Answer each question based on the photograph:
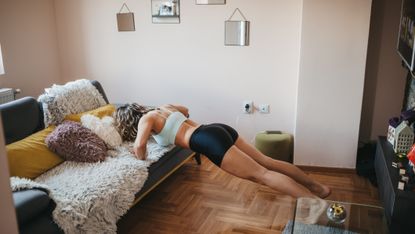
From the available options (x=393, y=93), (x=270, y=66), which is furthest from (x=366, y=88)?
(x=270, y=66)

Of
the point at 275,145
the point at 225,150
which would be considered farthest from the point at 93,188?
the point at 275,145

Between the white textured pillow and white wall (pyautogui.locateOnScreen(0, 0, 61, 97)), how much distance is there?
4.42 feet

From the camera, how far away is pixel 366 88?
3.66 metres

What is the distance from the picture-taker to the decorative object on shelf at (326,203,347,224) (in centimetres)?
225

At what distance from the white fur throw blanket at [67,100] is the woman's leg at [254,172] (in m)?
1.36

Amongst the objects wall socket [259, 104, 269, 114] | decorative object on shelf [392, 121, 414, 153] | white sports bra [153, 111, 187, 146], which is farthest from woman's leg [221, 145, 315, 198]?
wall socket [259, 104, 269, 114]

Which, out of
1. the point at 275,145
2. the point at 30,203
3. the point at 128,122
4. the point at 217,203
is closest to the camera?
the point at 30,203

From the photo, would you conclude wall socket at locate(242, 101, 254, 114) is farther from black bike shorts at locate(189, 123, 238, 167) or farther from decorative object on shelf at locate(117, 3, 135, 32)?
decorative object on shelf at locate(117, 3, 135, 32)

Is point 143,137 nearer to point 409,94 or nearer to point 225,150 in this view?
point 225,150

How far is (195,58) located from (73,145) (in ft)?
5.54

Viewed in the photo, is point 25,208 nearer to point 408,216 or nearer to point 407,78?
point 408,216

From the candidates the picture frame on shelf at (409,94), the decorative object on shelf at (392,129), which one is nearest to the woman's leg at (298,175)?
the decorative object on shelf at (392,129)

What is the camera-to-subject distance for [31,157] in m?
2.55

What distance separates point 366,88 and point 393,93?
9.5 inches
